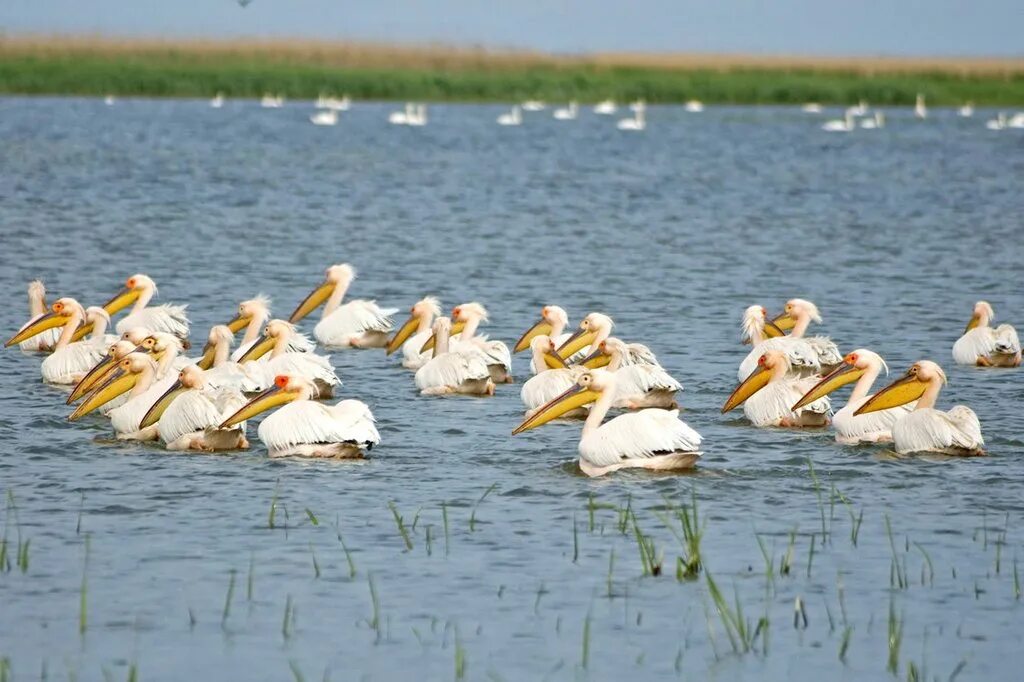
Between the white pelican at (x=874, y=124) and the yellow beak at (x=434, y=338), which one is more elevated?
the yellow beak at (x=434, y=338)

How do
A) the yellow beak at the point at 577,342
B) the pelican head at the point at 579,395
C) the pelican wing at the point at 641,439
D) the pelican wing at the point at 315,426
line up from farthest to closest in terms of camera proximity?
the yellow beak at the point at 577,342 < the pelican head at the point at 579,395 < the pelican wing at the point at 315,426 < the pelican wing at the point at 641,439

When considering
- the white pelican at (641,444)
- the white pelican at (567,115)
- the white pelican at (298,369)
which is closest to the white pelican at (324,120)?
the white pelican at (567,115)

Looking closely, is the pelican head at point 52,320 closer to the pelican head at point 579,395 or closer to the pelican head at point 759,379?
the pelican head at point 579,395

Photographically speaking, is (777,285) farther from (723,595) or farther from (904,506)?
(723,595)

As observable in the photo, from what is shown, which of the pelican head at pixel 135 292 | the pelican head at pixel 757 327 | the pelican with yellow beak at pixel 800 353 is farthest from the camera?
the pelican head at pixel 135 292

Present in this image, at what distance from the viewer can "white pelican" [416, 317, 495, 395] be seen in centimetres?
1096

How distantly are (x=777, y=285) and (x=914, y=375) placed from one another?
776 cm

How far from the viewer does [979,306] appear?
12641 mm

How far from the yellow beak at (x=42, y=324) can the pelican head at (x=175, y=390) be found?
280 centimetres

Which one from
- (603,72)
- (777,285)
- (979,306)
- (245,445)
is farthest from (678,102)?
(245,445)

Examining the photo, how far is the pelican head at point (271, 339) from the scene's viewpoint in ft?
37.2

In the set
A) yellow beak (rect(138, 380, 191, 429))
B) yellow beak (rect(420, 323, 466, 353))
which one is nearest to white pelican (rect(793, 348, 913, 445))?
yellow beak (rect(420, 323, 466, 353))

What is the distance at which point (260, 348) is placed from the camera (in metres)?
11.4

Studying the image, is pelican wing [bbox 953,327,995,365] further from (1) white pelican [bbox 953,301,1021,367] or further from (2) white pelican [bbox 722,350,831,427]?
(2) white pelican [bbox 722,350,831,427]
